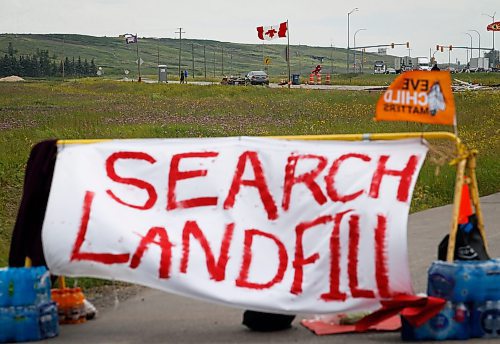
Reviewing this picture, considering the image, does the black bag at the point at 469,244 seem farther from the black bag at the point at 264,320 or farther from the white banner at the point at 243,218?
the black bag at the point at 264,320

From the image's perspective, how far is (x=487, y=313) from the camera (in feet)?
22.7

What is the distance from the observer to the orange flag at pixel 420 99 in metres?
7.20

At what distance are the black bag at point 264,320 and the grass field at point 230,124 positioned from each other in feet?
5.04

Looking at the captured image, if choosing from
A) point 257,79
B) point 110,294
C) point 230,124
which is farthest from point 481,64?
point 110,294

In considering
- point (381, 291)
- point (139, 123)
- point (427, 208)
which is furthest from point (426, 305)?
point (139, 123)

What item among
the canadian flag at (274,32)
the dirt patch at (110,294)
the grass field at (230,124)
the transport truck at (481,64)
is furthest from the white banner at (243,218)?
the transport truck at (481,64)

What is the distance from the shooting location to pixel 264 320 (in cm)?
745

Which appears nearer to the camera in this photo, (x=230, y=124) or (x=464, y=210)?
(x=464, y=210)

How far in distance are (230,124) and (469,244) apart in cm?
2646

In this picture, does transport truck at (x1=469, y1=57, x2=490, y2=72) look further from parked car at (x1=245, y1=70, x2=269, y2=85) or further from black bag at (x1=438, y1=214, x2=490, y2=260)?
black bag at (x1=438, y1=214, x2=490, y2=260)

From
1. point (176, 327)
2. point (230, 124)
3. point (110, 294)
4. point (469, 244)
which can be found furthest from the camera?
point (230, 124)

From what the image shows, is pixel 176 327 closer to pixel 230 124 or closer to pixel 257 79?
pixel 230 124

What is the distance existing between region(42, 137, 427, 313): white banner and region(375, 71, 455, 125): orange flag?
22cm

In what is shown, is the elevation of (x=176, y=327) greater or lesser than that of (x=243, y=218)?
lesser
